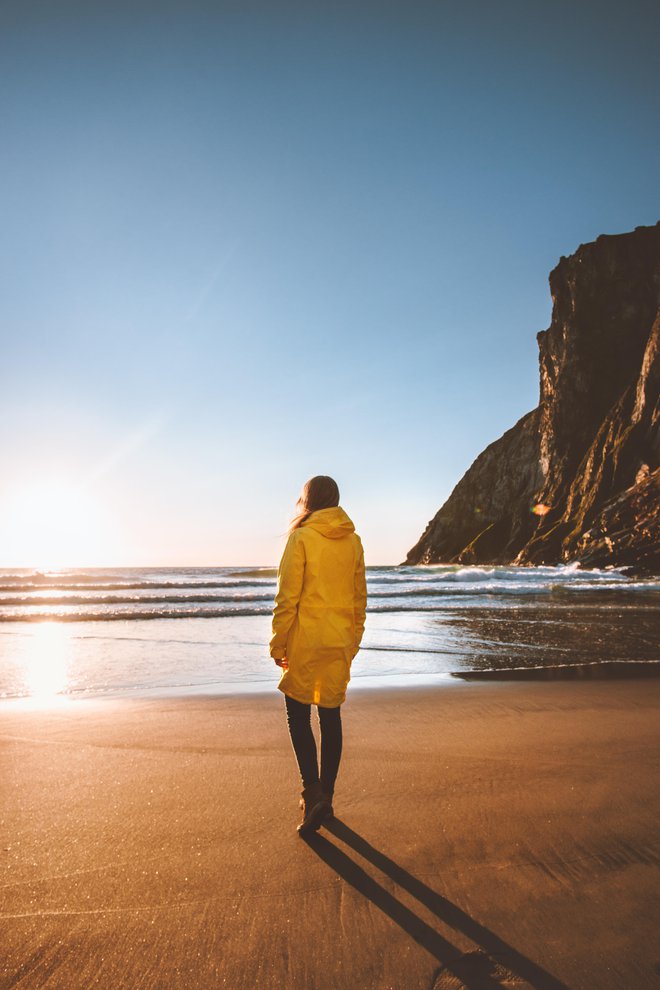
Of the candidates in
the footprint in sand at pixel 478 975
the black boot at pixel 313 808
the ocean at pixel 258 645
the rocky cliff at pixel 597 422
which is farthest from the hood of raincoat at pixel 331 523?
the rocky cliff at pixel 597 422

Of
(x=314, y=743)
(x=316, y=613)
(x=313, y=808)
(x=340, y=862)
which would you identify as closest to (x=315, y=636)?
(x=316, y=613)

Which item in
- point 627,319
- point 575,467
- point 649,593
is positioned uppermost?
point 627,319

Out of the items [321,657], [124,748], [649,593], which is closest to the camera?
[321,657]

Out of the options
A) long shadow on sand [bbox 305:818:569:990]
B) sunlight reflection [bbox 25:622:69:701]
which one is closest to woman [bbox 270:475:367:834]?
long shadow on sand [bbox 305:818:569:990]

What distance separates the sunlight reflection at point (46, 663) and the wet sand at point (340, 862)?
2.11 m

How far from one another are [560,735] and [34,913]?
3.75 metres

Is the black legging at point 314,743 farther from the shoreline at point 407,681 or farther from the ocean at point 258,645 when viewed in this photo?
the ocean at point 258,645

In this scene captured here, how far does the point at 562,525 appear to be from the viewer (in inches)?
2010

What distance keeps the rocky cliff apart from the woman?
37.0 m

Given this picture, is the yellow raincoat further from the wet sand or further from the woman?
→ the wet sand

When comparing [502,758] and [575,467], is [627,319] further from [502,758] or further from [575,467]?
[502,758]

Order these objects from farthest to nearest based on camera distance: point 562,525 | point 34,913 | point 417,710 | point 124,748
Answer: point 562,525 < point 417,710 < point 124,748 < point 34,913

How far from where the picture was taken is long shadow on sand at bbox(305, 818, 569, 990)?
1.76 meters

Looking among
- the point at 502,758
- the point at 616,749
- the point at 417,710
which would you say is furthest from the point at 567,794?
the point at 417,710
